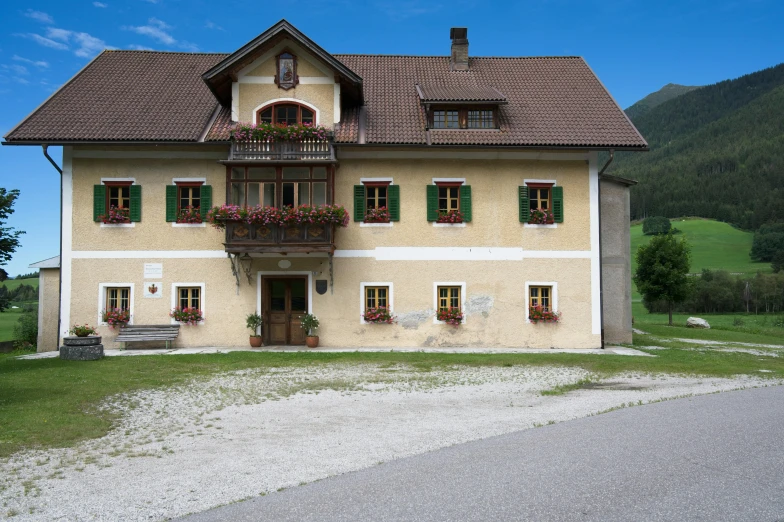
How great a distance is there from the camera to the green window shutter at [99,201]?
2000 cm

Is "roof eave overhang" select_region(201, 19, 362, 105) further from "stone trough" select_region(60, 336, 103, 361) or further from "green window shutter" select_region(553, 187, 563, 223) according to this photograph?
"stone trough" select_region(60, 336, 103, 361)

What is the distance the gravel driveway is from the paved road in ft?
1.66

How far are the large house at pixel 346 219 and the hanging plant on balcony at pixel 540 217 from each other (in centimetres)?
9

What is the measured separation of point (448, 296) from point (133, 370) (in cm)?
941

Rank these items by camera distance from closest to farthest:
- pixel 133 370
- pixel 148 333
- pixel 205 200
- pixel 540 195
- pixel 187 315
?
pixel 133 370 → pixel 148 333 → pixel 187 315 → pixel 205 200 → pixel 540 195

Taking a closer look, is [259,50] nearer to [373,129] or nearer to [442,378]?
[373,129]

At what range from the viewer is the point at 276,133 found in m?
19.1

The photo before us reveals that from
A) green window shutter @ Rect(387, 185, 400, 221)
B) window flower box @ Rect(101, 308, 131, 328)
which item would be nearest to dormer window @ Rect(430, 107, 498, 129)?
green window shutter @ Rect(387, 185, 400, 221)

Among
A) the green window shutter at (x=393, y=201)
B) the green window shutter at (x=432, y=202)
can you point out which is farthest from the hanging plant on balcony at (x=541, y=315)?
the green window shutter at (x=393, y=201)

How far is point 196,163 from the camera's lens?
20.2 metres

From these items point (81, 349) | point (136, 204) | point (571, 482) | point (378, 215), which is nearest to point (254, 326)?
point (81, 349)

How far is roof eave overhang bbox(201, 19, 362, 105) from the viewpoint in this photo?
19578 mm

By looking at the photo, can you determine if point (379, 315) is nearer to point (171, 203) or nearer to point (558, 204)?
point (558, 204)

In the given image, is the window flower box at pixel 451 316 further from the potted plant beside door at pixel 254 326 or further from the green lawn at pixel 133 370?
the potted plant beside door at pixel 254 326
